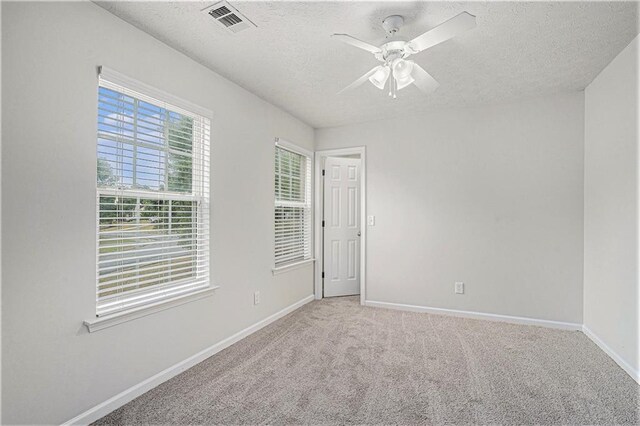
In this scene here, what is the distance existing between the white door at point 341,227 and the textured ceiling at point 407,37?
1.42 m

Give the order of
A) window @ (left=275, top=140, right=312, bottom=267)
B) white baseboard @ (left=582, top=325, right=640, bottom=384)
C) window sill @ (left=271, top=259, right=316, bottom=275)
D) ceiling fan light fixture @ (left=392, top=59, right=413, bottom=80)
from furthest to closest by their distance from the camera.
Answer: window @ (left=275, top=140, right=312, bottom=267) < window sill @ (left=271, top=259, right=316, bottom=275) < white baseboard @ (left=582, top=325, right=640, bottom=384) < ceiling fan light fixture @ (left=392, top=59, right=413, bottom=80)

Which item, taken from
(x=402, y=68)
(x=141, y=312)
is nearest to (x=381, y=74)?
(x=402, y=68)

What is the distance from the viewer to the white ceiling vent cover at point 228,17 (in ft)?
6.30

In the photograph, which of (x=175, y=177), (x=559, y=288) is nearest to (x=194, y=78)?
(x=175, y=177)

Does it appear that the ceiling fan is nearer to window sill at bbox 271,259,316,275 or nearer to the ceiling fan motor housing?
the ceiling fan motor housing

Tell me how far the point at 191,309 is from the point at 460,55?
2881 mm

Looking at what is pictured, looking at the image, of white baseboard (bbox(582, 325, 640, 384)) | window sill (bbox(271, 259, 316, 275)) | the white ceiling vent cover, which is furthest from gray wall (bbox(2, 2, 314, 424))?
white baseboard (bbox(582, 325, 640, 384))

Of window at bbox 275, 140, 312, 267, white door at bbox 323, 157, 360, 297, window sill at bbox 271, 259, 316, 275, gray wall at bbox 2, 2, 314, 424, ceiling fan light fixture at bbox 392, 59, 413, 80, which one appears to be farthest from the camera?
white door at bbox 323, 157, 360, 297

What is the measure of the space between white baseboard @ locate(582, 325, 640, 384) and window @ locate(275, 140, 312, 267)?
121 inches

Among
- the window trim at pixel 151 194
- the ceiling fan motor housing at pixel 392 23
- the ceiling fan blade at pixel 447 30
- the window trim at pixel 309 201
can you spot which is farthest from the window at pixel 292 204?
the ceiling fan blade at pixel 447 30

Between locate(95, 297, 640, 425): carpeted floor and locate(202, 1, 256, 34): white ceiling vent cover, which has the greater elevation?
locate(202, 1, 256, 34): white ceiling vent cover

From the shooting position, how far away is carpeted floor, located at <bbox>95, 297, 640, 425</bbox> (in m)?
1.90

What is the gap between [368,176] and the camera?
425cm

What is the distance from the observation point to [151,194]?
7.40 feet
